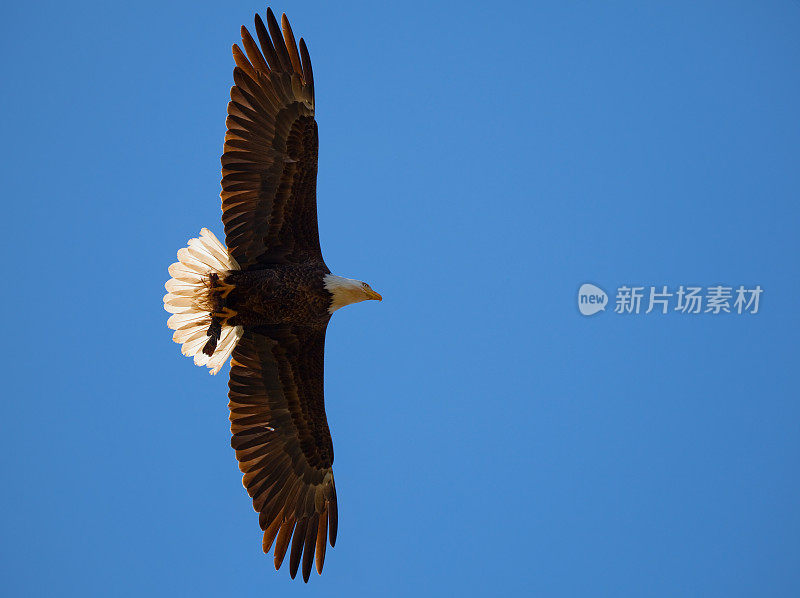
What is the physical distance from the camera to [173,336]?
34.3 ft

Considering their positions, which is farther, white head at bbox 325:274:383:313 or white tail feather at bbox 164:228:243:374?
white head at bbox 325:274:383:313

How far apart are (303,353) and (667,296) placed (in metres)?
4.90

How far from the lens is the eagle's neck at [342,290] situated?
10.5 meters

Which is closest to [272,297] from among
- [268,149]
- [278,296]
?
[278,296]

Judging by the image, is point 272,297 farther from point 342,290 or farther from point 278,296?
point 342,290

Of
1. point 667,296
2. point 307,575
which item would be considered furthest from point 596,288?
point 307,575

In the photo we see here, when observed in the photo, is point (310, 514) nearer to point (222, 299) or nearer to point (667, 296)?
point (222, 299)

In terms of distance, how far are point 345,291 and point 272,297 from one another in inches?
25.7

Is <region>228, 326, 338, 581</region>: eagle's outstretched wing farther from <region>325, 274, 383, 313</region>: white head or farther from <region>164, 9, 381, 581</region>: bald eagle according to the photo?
<region>325, 274, 383, 313</region>: white head

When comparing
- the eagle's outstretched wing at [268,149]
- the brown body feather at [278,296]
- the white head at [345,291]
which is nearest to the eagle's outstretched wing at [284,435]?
the brown body feather at [278,296]

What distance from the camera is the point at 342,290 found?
10508 mm

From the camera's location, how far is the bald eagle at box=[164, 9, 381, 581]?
10.1 m

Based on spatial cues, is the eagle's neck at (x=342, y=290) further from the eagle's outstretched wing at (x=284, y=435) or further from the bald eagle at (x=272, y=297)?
the eagle's outstretched wing at (x=284, y=435)

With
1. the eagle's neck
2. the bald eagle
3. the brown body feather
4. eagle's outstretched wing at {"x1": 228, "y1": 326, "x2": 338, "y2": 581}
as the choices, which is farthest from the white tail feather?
the eagle's neck
